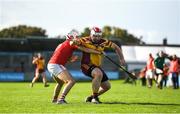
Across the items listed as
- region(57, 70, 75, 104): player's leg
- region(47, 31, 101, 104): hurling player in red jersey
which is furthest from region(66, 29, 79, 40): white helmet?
region(57, 70, 75, 104): player's leg

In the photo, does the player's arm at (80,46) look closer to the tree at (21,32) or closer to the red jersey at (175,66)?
the red jersey at (175,66)

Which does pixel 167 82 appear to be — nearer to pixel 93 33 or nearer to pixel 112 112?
pixel 93 33

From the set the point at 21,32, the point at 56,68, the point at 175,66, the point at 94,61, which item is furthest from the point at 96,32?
the point at 21,32

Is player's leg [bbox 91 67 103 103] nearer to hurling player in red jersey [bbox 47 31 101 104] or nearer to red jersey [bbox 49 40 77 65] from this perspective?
hurling player in red jersey [bbox 47 31 101 104]

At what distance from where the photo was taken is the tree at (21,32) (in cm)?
11331

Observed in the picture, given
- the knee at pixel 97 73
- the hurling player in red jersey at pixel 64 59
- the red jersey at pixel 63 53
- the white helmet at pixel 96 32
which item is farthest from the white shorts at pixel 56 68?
the white helmet at pixel 96 32

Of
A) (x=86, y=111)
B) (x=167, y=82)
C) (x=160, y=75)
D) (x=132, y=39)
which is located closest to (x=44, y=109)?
(x=86, y=111)

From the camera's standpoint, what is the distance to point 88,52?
50.2 ft

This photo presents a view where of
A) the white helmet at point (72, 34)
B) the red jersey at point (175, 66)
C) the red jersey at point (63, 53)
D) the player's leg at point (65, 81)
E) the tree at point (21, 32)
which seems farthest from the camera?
the tree at point (21, 32)

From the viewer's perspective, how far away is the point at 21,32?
379 ft

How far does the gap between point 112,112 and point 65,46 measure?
3.39 meters

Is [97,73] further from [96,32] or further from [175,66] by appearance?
[175,66]

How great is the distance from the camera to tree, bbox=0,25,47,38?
4461 inches

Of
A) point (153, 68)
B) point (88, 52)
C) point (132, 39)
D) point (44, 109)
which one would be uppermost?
point (88, 52)
